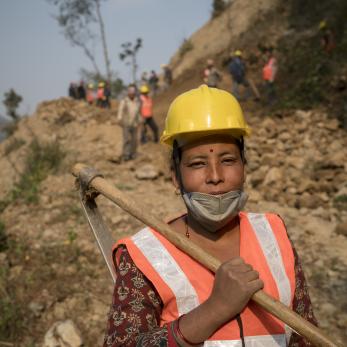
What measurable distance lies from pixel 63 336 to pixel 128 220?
7.59ft

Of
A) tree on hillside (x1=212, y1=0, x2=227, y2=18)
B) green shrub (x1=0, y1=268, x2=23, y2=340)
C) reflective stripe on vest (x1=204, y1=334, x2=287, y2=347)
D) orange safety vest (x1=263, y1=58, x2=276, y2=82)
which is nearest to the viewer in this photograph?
reflective stripe on vest (x1=204, y1=334, x2=287, y2=347)

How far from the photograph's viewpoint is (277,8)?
18.8m

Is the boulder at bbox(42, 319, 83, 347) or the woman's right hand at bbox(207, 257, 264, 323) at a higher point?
the woman's right hand at bbox(207, 257, 264, 323)

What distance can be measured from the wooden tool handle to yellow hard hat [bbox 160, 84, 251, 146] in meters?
0.33

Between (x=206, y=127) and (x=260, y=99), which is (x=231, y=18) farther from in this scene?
(x=206, y=127)

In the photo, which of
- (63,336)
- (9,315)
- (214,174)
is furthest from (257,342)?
(9,315)

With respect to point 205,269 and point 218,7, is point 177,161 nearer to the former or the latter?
point 205,269

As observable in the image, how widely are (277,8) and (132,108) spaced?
13828mm

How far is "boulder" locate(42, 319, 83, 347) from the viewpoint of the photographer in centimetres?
347

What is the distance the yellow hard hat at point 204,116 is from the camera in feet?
4.65

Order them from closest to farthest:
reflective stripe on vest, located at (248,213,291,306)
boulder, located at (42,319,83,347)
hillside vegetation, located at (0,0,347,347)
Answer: reflective stripe on vest, located at (248,213,291,306) < boulder, located at (42,319,83,347) < hillside vegetation, located at (0,0,347,347)

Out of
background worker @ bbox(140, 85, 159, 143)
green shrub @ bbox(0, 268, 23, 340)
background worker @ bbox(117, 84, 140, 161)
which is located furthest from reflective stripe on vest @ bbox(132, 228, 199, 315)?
background worker @ bbox(140, 85, 159, 143)

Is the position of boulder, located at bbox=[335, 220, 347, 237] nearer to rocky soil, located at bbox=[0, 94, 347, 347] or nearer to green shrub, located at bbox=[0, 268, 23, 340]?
rocky soil, located at bbox=[0, 94, 347, 347]

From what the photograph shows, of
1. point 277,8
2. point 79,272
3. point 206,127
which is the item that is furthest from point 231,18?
point 206,127
